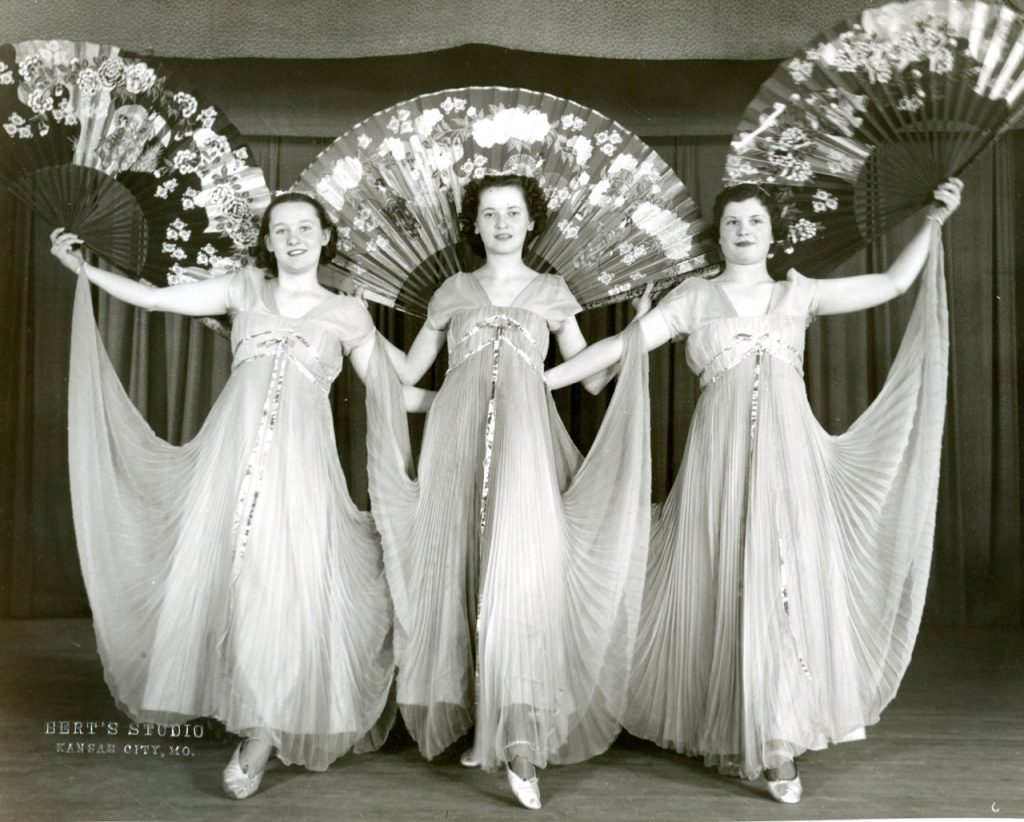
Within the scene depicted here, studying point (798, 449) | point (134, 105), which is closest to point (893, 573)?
point (798, 449)

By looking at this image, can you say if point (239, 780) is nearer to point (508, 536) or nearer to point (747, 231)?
point (508, 536)

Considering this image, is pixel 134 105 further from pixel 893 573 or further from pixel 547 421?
pixel 893 573

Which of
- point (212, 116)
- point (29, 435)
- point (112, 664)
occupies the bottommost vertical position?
point (112, 664)

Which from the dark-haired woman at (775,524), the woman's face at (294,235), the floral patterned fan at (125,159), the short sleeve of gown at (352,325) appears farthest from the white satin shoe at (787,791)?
the floral patterned fan at (125,159)

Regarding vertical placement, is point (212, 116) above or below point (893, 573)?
above

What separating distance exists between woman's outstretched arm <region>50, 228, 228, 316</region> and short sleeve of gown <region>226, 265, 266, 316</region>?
21 mm

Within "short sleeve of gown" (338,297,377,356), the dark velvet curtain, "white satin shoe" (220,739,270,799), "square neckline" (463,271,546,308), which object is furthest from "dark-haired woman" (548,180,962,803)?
the dark velvet curtain

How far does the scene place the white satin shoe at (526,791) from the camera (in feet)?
7.68

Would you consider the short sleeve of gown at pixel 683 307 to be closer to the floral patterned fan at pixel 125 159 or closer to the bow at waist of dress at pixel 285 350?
the bow at waist of dress at pixel 285 350

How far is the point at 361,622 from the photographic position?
2637 mm

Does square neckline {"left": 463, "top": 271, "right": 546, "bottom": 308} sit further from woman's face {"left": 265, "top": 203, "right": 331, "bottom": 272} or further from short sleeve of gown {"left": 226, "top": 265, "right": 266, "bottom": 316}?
short sleeve of gown {"left": 226, "top": 265, "right": 266, "bottom": 316}

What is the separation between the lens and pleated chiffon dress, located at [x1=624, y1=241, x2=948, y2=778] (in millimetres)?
2504

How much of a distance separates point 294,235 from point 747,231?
1.20m

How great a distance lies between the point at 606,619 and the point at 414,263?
1165mm
